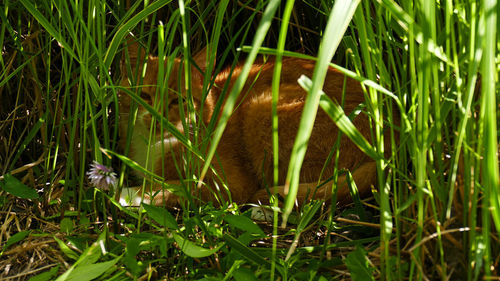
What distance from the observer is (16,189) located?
4.73ft

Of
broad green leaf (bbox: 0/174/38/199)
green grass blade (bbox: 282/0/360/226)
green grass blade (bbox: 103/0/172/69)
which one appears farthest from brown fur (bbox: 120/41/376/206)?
→ green grass blade (bbox: 282/0/360/226)

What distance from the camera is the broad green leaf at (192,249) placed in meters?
1.06

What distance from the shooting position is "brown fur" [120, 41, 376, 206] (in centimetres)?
172

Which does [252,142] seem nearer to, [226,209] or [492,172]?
[226,209]

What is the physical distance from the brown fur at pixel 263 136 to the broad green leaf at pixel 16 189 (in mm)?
394

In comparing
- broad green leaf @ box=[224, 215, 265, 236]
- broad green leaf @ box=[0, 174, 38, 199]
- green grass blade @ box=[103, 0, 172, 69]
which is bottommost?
broad green leaf @ box=[0, 174, 38, 199]

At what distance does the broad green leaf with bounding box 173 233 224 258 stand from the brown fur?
0.55 metres

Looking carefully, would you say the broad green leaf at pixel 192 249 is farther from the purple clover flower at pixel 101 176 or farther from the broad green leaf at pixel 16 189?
the broad green leaf at pixel 16 189

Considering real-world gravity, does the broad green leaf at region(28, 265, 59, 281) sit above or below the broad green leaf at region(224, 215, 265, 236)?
below

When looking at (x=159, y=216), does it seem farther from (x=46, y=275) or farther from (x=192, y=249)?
(x=46, y=275)

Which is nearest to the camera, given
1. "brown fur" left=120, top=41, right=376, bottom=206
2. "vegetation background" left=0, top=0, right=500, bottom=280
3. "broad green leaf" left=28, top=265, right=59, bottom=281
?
"vegetation background" left=0, top=0, right=500, bottom=280

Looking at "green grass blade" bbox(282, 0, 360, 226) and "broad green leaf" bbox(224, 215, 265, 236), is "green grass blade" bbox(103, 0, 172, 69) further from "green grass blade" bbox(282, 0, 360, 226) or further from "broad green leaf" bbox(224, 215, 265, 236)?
"green grass blade" bbox(282, 0, 360, 226)

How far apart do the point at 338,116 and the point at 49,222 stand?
0.93 metres

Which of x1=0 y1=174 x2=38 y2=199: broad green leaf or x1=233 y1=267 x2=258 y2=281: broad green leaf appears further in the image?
x1=0 y1=174 x2=38 y2=199: broad green leaf
